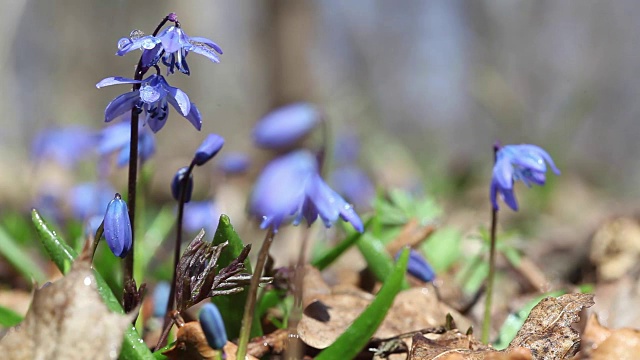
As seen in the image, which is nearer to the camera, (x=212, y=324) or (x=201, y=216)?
(x=212, y=324)

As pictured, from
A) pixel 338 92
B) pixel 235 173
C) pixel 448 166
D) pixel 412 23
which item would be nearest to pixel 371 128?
pixel 448 166

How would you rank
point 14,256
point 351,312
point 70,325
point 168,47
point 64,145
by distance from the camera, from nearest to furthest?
1. point 70,325
2. point 168,47
3. point 351,312
4. point 14,256
5. point 64,145

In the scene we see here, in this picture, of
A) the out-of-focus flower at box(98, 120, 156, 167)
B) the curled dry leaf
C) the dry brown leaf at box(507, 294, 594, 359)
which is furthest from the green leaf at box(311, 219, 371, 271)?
the out-of-focus flower at box(98, 120, 156, 167)

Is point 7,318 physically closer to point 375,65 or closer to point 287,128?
point 287,128

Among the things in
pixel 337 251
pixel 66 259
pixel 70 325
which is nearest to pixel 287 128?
pixel 337 251

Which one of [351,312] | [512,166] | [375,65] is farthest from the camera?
[375,65]

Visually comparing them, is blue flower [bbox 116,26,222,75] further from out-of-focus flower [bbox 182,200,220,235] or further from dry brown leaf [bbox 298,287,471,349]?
out-of-focus flower [bbox 182,200,220,235]

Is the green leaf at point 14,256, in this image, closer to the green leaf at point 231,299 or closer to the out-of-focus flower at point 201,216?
the out-of-focus flower at point 201,216

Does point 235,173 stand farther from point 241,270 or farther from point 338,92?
point 338,92
